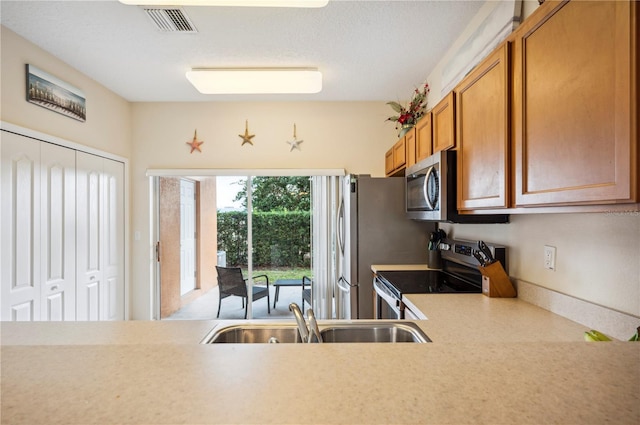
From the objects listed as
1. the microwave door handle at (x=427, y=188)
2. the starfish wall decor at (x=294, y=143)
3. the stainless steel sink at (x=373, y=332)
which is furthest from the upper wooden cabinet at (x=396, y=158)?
the stainless steel sink at (x=373, y=332)

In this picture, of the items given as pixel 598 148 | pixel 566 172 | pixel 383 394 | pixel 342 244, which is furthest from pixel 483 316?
pixel 342 244

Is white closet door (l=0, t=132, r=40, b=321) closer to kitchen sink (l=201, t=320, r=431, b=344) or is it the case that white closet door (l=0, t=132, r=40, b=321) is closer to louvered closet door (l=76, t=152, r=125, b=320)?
louvered closet door (l=76, t=152, r=125, b=320)

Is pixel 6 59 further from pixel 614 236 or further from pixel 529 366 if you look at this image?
pixel 614 236

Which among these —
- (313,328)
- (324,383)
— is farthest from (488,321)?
(324,383)

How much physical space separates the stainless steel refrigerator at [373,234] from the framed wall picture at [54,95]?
8.30 ft

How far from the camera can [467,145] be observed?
5.45ft

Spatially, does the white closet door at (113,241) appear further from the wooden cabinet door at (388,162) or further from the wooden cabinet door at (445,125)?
the wooden cabinet door at (445,125)

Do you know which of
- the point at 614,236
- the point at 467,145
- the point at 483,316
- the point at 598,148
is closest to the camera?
the point at 598,148

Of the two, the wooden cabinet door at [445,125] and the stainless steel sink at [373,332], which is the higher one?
the wooden cabinet door at [445,125]

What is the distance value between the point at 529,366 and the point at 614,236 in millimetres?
1108

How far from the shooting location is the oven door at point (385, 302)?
Answer: 6.63 ft

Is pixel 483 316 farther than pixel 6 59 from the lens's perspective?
No

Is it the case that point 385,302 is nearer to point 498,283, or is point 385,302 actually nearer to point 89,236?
point 498,283

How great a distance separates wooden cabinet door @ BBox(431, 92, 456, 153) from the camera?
6.00ft
